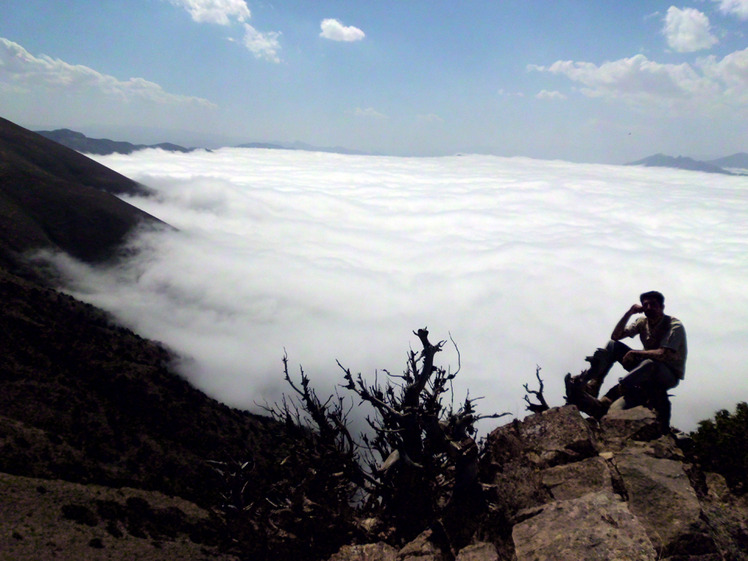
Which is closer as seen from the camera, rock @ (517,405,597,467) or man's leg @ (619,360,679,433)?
rock @ (517,405,597,467)

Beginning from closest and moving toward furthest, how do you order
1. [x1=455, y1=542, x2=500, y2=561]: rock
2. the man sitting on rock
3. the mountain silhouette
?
[x1=455, y1=542, x2=500, y2=561]: rock
the man sitting on rock
the mountain silhouette

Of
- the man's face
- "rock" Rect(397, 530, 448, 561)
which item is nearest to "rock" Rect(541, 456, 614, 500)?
"rock" Rect(397, 530, 448, 561)

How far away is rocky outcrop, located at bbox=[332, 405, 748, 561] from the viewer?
614 centimetres

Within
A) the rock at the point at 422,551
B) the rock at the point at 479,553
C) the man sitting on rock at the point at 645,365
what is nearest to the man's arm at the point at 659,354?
the man sitting on rock at the point at 645,365

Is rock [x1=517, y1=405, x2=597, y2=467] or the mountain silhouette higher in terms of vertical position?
rock [x1=517, y1=405, x2=597, y2=467]

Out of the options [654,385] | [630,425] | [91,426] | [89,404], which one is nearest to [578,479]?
[630,425]

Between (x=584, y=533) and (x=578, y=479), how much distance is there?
1473 mm

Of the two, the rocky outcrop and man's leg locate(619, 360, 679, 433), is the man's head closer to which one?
man's leg locate(619, 360, 679, 433)

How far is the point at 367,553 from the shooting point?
26.0 ft

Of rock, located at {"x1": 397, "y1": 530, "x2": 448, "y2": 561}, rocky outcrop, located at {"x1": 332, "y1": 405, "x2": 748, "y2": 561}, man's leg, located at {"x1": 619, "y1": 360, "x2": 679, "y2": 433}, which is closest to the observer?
rocky outcrop, located at {"x1": 332, "y1": 405, "x2": 748, "y2": 561}

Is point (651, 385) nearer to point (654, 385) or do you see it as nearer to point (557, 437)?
point (654, 385)

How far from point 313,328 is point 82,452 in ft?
402

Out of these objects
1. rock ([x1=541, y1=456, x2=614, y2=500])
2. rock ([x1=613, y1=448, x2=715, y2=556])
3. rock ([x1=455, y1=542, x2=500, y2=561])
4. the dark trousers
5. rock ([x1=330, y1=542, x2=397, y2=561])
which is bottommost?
rock ([x1=330, y1=542, x2=397, y2=561])

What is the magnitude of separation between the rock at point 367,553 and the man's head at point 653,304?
6.38m
